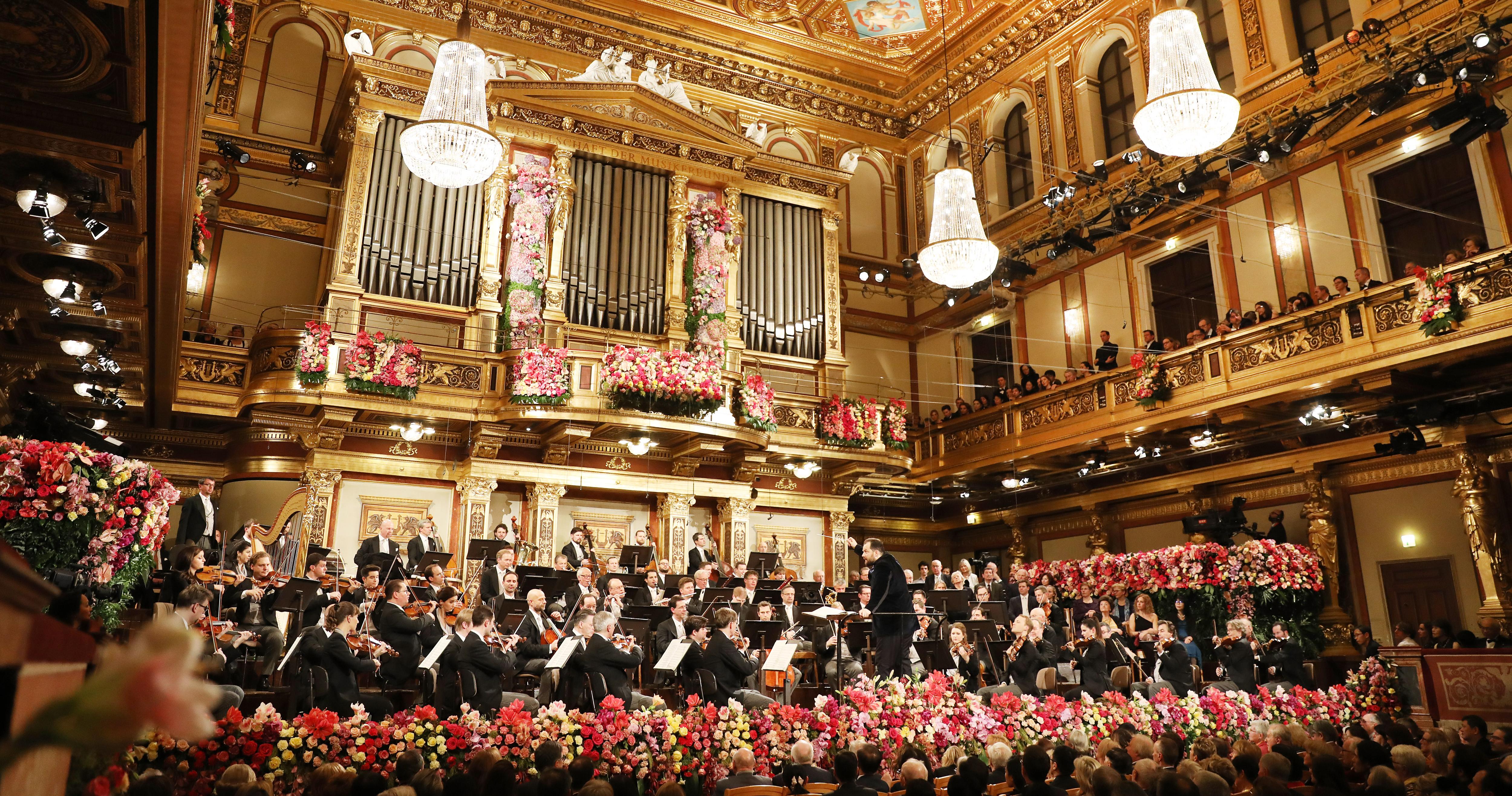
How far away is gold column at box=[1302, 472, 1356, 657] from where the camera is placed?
13.0 metres

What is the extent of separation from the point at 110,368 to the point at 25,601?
35.2 ft

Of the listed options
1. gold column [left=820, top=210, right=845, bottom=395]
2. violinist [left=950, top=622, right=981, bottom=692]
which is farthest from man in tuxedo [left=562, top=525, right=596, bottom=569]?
gold column [left=820, top=210, right=845, bottom=395]

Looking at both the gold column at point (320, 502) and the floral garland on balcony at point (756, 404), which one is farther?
the floral garland on balcony at point (756, 404)

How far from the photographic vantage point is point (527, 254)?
1385 cm

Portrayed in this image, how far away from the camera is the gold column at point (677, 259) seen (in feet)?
48.0

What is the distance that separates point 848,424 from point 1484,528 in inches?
324

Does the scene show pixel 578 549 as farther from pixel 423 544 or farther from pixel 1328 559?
pixel 1328 559

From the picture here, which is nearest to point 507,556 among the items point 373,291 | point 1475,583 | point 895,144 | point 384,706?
point 384,706

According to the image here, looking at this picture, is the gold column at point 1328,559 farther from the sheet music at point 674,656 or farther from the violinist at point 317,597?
the violinist at point 317,597

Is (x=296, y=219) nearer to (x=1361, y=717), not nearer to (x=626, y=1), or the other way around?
(x=626, y=1)

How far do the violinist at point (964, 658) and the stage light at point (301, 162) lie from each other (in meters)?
11.6

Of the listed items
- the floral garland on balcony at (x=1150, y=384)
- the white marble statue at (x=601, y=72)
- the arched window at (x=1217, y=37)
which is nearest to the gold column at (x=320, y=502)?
the white marble statue at (x=601, y=72)

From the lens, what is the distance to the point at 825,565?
15.6 meters

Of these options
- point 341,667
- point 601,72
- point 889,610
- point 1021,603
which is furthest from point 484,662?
point 601,72
